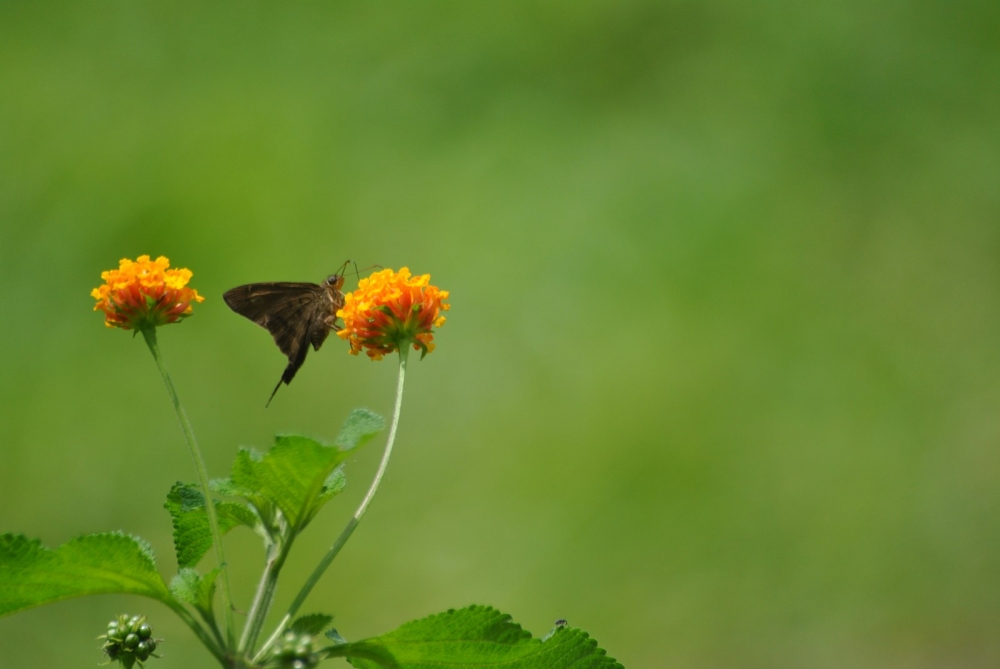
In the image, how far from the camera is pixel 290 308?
135 centimetres

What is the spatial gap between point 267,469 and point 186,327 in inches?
119

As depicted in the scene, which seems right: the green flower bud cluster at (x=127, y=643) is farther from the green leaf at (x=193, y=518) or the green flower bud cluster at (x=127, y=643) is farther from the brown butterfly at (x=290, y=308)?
the brown butterfly at (x=290, y=308)

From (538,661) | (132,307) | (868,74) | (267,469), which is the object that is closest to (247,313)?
(132,307)

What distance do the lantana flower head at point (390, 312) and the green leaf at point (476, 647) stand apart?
0.33m

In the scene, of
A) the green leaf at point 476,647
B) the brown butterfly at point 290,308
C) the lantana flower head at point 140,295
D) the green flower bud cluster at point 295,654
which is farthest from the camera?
the brown butterfly at point 290,308

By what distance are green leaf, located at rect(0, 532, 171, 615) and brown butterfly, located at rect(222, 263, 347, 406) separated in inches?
20.2

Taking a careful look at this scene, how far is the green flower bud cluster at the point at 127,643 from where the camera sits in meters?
0.91

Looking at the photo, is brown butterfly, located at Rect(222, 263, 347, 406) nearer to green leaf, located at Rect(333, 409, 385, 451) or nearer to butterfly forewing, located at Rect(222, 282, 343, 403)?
butterfly forewing, located at Rect(222, 282, 343, 403)

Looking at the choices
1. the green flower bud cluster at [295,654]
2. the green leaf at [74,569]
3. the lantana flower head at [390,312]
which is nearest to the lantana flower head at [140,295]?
the lantana flower head at [390,312]

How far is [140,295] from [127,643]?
14.1 inches

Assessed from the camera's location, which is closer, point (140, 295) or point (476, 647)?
point (476, 647)

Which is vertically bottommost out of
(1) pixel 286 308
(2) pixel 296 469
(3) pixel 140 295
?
(2) pixel 296 469

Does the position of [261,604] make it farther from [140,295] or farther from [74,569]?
[140,295]

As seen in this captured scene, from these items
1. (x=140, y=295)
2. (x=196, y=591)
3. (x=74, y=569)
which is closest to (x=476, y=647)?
(x=196, y=591)
